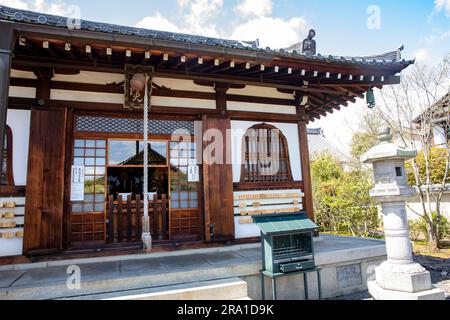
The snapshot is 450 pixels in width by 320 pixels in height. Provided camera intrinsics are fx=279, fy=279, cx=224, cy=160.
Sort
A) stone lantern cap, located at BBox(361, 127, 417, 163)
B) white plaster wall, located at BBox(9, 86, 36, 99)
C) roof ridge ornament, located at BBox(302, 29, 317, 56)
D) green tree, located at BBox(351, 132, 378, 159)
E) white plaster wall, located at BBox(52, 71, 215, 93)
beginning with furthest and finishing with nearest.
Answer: green tree, located at BBox(351, 132, 378, 159), roof ridge ornament, located at BBox(302, 29, 317, 56), white plaster wall, located at BBox(52, 71, 215, 93), white plaster wall, located at BBox(9, 86, 36, 99), stone lantern cap, located at BBox(361, 127, 417, 163)

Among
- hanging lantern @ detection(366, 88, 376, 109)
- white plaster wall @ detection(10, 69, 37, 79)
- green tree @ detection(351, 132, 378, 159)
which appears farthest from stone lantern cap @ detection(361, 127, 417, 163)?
green tree @ detection(351, 132, 378, 159)

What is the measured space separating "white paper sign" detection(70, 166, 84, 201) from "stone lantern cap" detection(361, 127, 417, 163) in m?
4.99

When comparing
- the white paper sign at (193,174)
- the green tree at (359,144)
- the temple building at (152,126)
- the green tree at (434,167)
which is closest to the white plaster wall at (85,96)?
the temple building at (152,126)

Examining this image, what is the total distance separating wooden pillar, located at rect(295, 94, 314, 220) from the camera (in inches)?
251

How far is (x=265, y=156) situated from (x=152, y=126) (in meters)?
2.58

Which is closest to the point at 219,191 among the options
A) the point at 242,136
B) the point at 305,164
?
the point at 242,136

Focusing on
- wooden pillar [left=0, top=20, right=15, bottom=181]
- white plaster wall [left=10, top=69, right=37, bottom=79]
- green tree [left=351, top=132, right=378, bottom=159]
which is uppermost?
green tree [left=351, top=132, right=378, bottom=159]

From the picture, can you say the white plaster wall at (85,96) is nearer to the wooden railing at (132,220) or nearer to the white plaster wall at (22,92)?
the white plaster wall at (22,92)

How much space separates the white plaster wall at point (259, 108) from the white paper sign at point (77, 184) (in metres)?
3.27

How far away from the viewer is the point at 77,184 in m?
5.15

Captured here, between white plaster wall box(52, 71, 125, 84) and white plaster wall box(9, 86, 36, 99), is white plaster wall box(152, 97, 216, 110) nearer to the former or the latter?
white plaster wall box(52, 71, 125, 84)

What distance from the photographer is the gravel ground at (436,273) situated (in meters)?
5.01

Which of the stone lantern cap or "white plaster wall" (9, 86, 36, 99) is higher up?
"white plaster wall" (9, 86, 36, 99)

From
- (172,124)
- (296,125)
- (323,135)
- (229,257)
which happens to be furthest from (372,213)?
(323,135)
